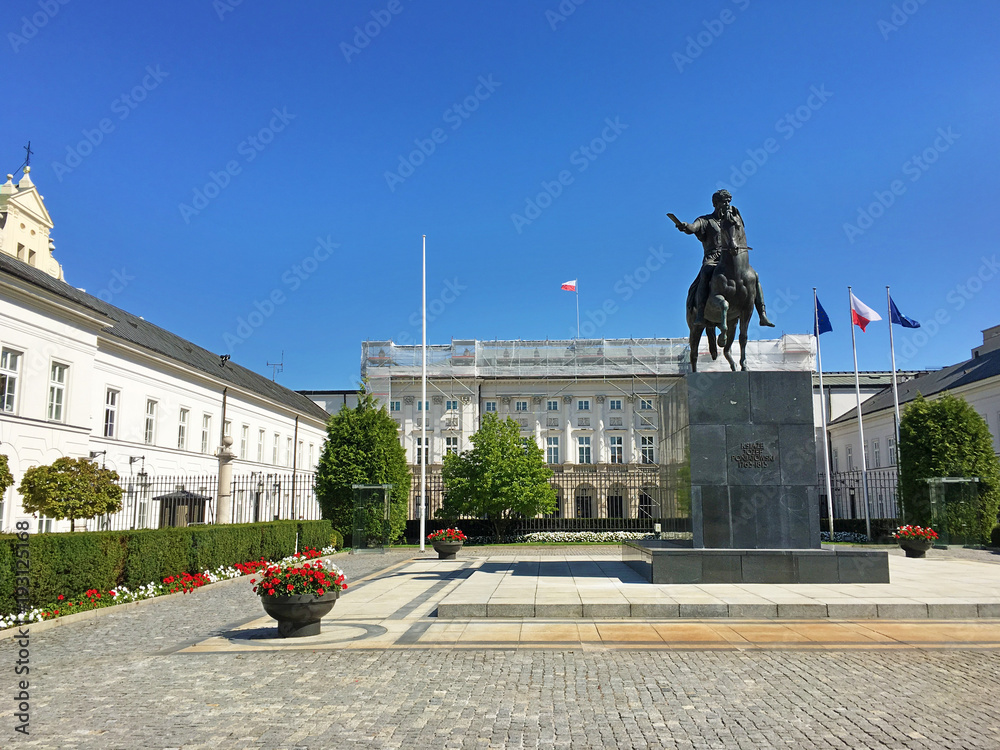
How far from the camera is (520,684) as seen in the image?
7832mm

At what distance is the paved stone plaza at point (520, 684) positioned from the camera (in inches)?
242

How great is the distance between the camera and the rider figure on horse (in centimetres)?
1502

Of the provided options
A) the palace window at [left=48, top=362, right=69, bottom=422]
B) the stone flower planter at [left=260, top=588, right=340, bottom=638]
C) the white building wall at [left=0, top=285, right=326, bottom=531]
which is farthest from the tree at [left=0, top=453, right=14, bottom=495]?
the stone flower planter at [left=260, top=588, right=340, bottom=638]

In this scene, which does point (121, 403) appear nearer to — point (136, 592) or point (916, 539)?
point (136, 592)

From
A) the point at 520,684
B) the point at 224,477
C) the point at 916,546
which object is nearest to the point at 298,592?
the point at 520,684

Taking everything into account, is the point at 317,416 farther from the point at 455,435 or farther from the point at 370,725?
the point at 370,725

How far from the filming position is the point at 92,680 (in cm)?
841

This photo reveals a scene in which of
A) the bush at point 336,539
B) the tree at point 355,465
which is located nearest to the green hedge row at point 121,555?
the bush at point 336,539

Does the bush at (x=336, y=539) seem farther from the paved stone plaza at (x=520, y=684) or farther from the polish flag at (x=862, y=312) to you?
the polish flag at (x=862, y=312)

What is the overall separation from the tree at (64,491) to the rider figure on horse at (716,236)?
17.3 metres

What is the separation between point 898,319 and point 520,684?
36058 mm

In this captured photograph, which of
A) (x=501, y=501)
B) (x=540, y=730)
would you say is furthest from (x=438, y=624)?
(x=501, y=501)

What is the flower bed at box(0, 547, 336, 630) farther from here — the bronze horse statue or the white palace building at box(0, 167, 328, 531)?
the bronze horse statue

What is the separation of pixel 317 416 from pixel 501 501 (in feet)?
95.6
